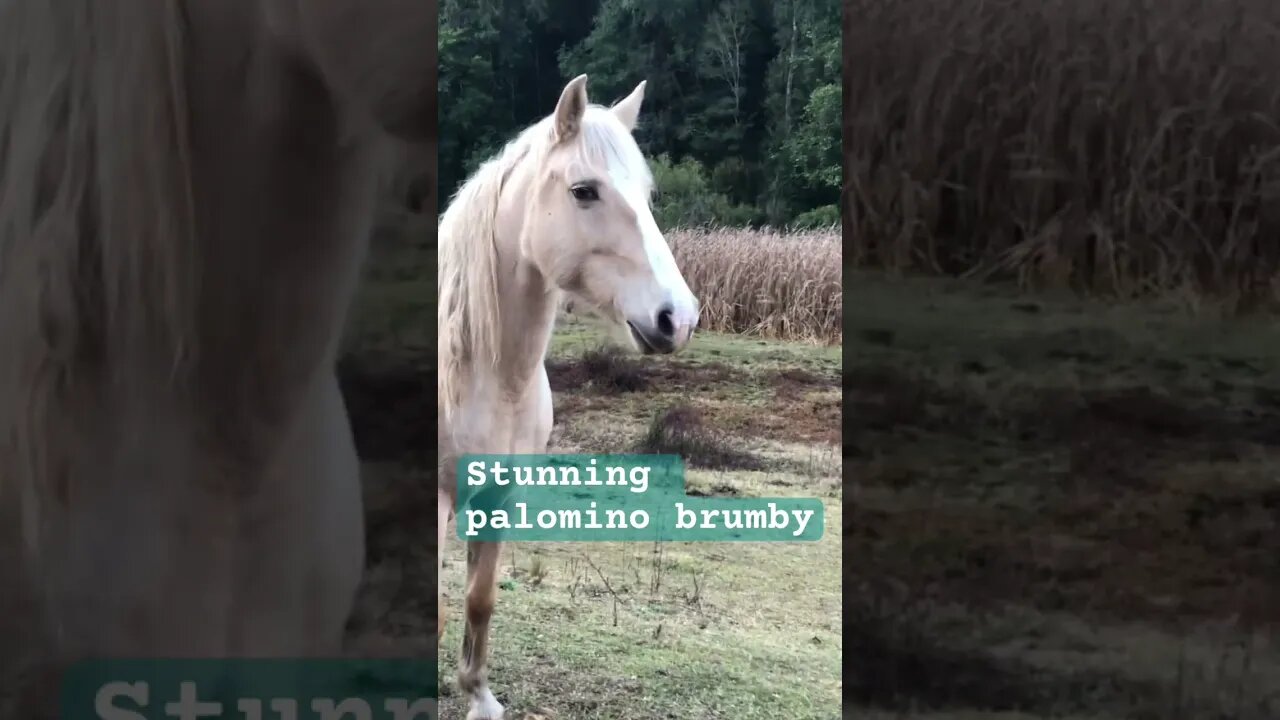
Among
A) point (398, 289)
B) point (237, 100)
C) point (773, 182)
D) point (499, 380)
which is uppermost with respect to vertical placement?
point (237, 100)

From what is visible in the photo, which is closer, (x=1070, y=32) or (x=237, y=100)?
(x=237, y=100)

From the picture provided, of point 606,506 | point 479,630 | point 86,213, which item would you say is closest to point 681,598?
point 606,506

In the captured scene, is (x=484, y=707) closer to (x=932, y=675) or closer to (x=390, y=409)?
(x=390, y=409)

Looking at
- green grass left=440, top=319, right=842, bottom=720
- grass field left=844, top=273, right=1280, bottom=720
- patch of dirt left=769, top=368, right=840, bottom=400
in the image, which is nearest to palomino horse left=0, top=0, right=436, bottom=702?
green grass left=440, top=319, right=842, bottom=720

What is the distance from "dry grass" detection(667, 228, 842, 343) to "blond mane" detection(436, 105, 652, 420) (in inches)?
6.1

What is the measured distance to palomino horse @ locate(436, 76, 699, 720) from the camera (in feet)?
4.93

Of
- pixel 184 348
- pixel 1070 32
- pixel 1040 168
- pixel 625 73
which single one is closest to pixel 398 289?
pixel 184 348

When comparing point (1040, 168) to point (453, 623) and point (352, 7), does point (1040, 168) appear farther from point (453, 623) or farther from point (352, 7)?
point (453, 623)

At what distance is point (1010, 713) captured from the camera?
168 cm

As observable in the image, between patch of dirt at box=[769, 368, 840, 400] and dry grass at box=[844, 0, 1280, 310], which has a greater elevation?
dry grass at box=[844, 0, 1280, 310]

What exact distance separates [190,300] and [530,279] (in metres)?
0.58

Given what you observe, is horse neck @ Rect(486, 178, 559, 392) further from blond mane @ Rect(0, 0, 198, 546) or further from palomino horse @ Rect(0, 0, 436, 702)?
blond mane @ Rect(0, 0, 198, 546)

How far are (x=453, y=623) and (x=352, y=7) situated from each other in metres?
1.05

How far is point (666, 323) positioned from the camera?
151 centimetres
